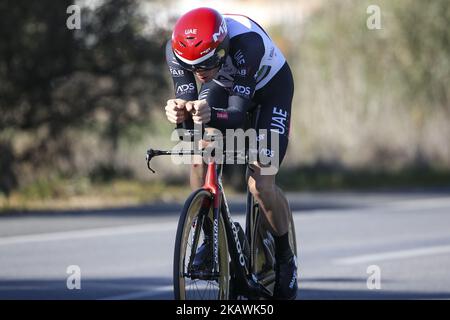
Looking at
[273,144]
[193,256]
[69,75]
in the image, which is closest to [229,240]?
[193,256]

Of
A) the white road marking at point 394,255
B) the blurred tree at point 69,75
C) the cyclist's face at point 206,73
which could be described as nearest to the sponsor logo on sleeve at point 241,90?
the cyclist's face at point 206,73

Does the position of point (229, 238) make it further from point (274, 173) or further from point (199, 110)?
point (199, 110)

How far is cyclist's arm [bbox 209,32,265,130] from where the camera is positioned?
5805 millimetres

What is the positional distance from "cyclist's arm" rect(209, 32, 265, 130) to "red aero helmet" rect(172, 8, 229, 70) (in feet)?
0.64

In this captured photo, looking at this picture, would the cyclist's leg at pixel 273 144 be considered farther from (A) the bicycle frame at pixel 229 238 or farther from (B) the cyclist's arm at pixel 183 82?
(B) the cyclist's arm at pixel 183 82

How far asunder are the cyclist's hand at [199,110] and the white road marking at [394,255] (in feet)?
14.5

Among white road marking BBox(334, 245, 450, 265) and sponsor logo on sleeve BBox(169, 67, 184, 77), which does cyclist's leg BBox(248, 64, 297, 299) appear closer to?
sponsor logo on sleeve BBox(169, 67, 184, 77)

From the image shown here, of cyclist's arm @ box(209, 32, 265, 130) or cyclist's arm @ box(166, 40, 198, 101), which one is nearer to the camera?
cyclist's arm @ box(209, 32, 265, 130)

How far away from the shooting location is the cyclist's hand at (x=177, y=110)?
5.74 m

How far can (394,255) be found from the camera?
34.2 feet

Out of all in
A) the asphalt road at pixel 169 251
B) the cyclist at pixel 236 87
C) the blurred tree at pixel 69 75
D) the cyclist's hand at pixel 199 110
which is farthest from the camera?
the blurred tree at pixel 69 75

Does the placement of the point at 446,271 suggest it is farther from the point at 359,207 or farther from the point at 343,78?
the point at 343,78

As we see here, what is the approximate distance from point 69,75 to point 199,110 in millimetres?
13225

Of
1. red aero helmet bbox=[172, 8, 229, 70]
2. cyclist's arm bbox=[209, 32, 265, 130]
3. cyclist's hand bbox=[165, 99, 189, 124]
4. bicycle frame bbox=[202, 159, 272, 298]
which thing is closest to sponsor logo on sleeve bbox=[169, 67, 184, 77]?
red aero helmet bbox=[172, 8, 229, 70]
